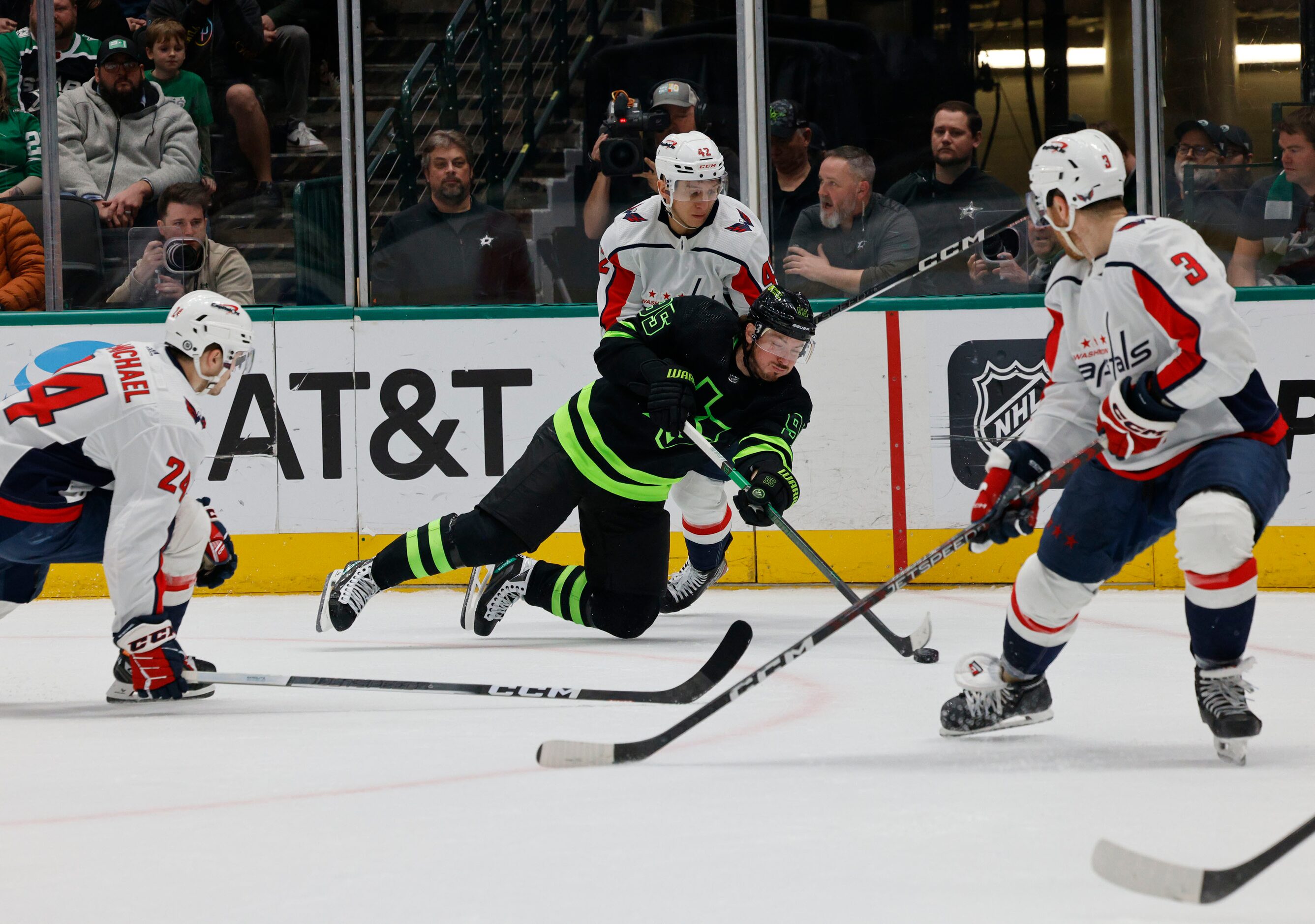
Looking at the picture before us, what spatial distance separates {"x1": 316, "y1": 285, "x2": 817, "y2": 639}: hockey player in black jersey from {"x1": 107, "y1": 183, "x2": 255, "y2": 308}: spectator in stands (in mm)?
1820

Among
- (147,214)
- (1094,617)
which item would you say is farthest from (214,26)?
(1094,617)

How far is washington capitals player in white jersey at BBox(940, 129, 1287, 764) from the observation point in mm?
2393

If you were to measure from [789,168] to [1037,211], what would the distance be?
279 centimetres

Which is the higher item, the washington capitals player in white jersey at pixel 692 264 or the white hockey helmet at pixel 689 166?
the white hockey helmet at pixel 689 166

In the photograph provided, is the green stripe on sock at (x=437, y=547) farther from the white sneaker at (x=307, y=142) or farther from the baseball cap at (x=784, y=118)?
the baseball cap at (x=784, y=118)

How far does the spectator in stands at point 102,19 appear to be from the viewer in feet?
18.2

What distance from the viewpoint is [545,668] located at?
3609 millimetres

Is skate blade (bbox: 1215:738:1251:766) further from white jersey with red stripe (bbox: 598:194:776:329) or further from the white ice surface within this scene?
white jersey with red stripe (bbox: 598:194:776:329)

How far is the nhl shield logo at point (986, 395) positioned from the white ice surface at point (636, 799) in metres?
1.51

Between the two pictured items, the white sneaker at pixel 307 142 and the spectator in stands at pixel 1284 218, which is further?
the white sneaker at pixel 307 142

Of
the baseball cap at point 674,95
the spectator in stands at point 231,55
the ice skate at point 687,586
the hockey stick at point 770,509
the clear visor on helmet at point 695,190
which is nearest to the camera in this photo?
the hockey stick at point 770,509

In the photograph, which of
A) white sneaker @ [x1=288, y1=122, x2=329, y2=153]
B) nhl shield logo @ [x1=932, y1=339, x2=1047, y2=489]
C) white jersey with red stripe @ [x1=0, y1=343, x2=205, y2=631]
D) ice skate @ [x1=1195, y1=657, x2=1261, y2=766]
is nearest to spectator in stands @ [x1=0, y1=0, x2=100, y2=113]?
white sneaker @ [x1=288, y1=122, x2=329, y2=153]

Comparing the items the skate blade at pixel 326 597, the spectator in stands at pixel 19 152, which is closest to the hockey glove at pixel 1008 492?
the skate blade at pixel 326 597

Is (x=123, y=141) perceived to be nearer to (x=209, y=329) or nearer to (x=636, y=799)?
(x=209, y=329)
